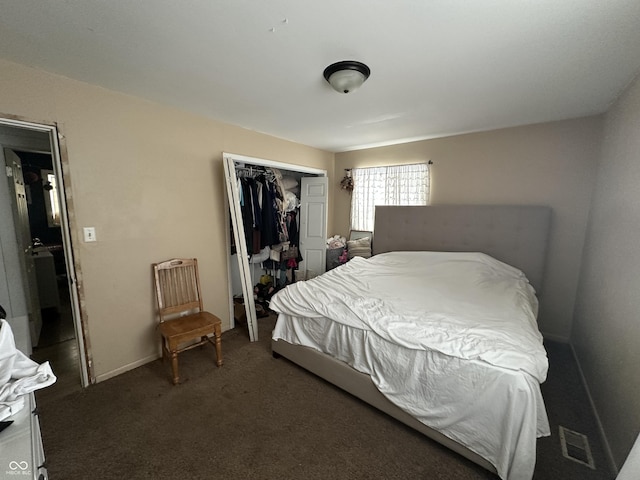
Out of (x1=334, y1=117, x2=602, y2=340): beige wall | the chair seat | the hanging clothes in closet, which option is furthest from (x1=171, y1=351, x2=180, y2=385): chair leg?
(x1=334, y1=117, x2=602, y2=340): beige wall

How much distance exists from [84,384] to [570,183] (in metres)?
4.84

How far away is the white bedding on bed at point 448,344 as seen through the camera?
4.25 feet

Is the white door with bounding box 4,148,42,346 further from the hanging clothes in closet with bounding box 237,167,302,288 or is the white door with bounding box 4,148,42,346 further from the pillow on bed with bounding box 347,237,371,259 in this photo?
the pillow on bed with bounding box 347,237,371,259

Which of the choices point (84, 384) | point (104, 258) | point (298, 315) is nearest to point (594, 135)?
point (298, 315)

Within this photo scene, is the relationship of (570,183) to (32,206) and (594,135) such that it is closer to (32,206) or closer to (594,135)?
(594,135)

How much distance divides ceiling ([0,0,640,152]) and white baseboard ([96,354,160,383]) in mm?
2354

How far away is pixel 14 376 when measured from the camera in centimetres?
94

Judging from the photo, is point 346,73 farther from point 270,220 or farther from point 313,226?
point 313,226

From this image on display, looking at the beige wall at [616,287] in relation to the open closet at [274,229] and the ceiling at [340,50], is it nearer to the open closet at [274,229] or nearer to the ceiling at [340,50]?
the ceiling at [340,50]

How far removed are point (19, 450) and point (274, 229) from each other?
301cm

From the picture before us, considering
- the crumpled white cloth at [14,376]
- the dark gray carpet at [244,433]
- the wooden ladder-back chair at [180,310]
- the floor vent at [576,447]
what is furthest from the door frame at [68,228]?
the floor vent at [576,447]

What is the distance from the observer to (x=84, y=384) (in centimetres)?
205

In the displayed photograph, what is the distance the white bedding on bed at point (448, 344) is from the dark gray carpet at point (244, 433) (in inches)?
10.3

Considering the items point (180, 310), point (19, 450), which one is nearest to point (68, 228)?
point (180, 310)
